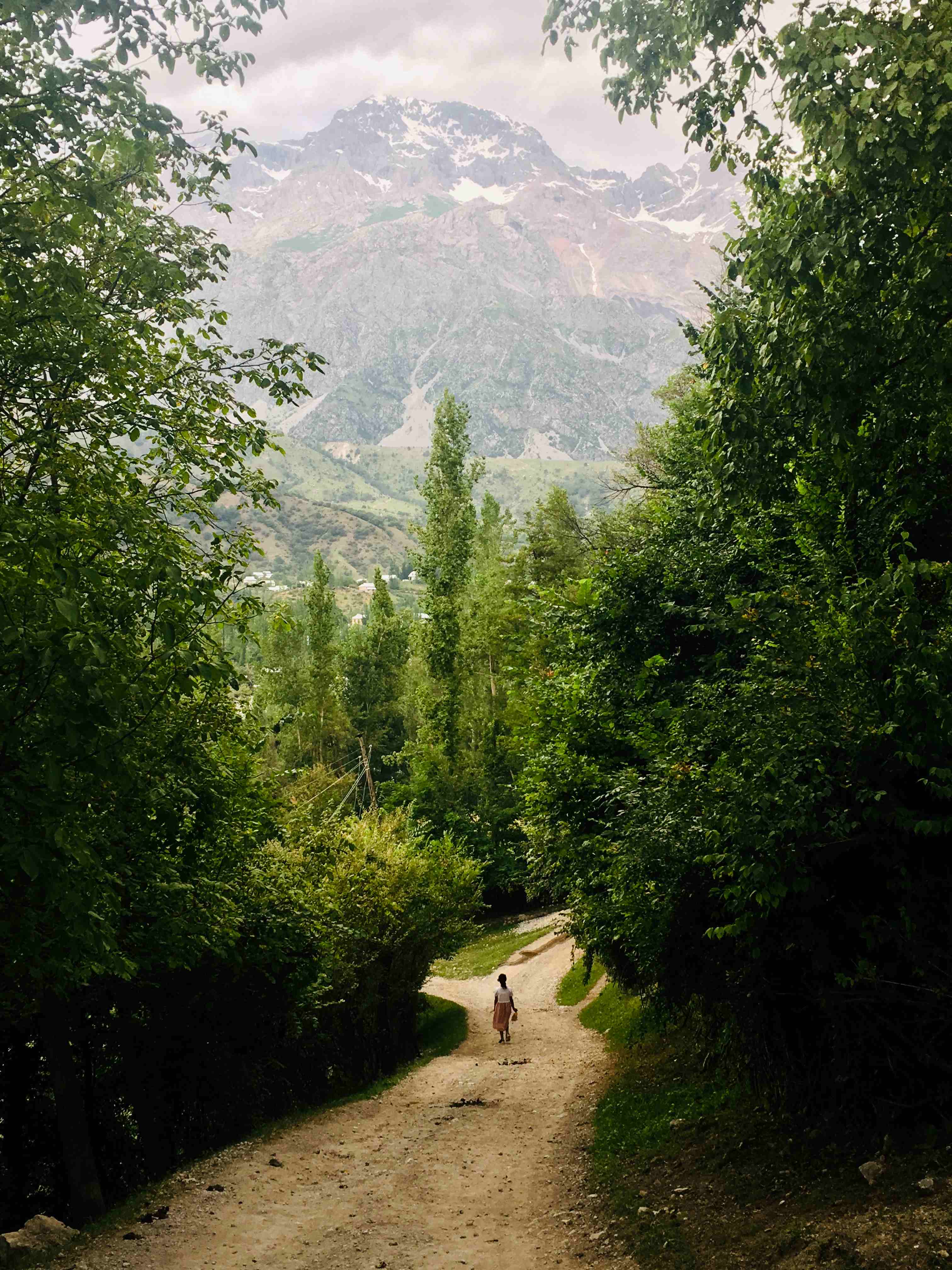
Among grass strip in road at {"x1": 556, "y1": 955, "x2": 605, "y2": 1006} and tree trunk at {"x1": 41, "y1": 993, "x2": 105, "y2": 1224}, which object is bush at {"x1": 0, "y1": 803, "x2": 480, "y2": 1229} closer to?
tree trunk at {"x1": 41, "y1": 993, "x2": 105, "y2": 1224}

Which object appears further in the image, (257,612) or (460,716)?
(460,716)

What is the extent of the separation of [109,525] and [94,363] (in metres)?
1.26

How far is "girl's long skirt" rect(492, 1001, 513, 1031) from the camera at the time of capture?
922 inches

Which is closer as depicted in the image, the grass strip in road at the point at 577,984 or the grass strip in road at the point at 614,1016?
the grass strip in road at the point at 614,1016

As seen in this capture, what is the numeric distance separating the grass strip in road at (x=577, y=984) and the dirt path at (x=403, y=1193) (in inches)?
415

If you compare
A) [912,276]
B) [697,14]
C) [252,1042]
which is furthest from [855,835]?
[252,1042]

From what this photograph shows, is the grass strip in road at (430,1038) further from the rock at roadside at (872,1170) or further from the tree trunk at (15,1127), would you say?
the rock at roadside at (872,1170)

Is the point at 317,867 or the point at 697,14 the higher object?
the point at 697,14

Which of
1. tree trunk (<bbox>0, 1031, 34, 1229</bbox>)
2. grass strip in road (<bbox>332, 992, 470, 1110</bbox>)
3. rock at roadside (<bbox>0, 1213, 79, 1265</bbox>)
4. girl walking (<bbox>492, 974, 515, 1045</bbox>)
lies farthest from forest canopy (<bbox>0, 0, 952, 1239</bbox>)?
girl walking (<bbox>492, 974, 515, 1045</bbox>)

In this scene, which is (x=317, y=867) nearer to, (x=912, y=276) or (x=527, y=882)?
(x=527, y=882)

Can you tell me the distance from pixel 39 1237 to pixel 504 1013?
14.9m

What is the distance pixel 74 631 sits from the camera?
576cm

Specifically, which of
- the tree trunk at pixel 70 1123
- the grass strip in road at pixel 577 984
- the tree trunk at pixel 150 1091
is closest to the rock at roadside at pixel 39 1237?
the tree trunk at pixel 70 1123

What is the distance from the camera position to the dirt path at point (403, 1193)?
969 centimetres
